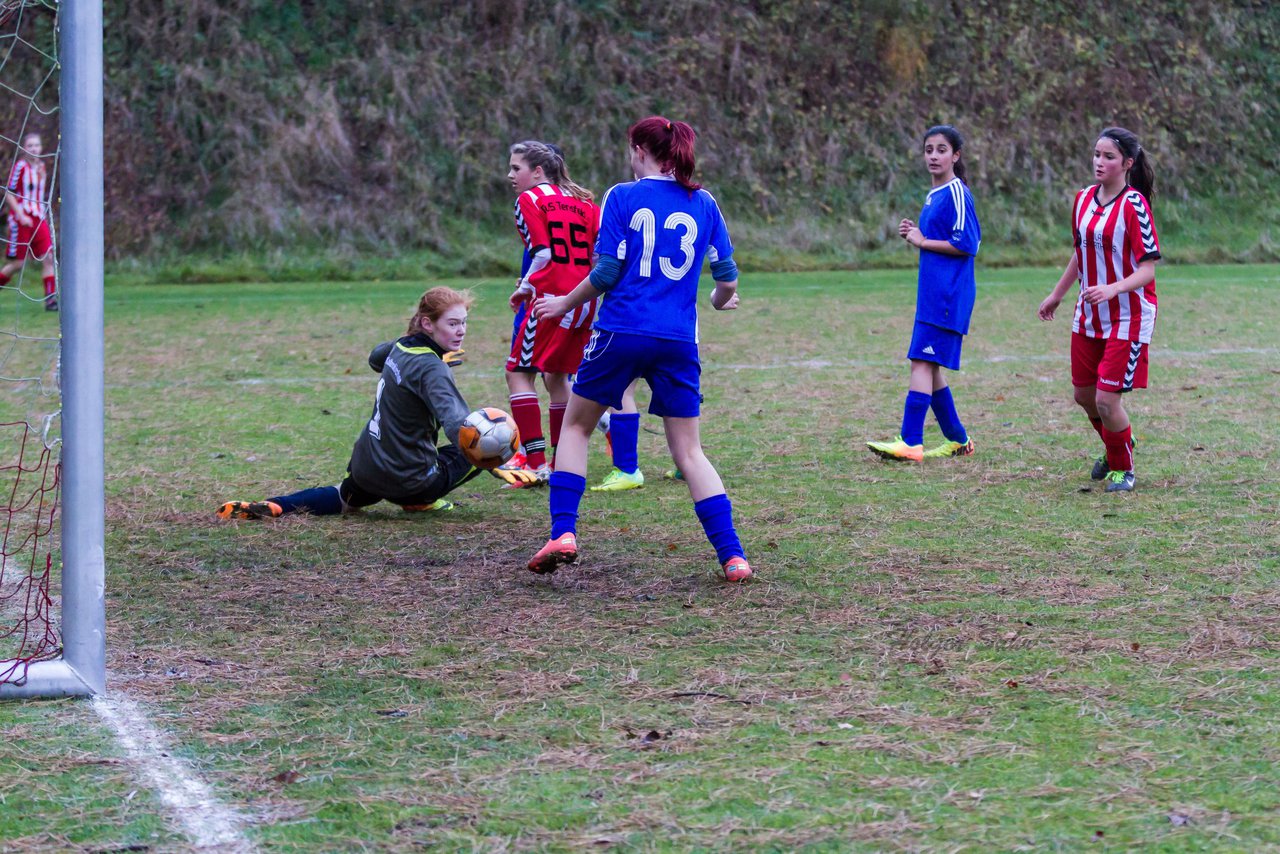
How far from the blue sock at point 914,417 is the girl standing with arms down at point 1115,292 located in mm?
911

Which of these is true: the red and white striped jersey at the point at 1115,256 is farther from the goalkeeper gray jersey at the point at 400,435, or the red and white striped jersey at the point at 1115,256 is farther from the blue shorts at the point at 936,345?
the goalkeeper gray jersey at the point at 400,435

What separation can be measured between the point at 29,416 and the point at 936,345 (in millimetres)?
5631

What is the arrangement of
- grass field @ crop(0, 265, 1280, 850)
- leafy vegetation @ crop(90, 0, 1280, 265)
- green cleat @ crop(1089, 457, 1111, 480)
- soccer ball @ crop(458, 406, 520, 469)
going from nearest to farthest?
grass field @ crop(0, 265, 1280, 850) < soccer ball @ crop(458, 406, 520, 469) < green cleat @ crop(1089, 457, 1111, 480) < leafy vegetation @ crop(90, 0, 1280, 265)

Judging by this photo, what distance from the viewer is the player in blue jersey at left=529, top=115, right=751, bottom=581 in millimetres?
4988

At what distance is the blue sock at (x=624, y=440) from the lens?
6.97m

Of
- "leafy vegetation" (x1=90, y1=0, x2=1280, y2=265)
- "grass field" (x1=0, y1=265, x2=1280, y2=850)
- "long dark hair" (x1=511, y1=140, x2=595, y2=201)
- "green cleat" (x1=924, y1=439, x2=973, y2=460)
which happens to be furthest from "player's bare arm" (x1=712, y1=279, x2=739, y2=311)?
"leafy vegetation" (x1=90, y1=0, x2=1280, y2=265)

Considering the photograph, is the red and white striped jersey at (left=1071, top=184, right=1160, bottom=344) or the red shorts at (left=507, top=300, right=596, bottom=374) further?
the red shorts at (left=507, top=300, right=596, bottom=374)

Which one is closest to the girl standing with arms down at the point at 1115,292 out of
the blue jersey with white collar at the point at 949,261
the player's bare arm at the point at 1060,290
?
the player's bare arm at the point at 1060,290

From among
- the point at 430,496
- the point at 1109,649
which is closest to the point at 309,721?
the point at 1109,649

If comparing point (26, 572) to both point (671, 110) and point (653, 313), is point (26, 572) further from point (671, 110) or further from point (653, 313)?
point (671, 110)

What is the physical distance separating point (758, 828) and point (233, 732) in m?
1.42

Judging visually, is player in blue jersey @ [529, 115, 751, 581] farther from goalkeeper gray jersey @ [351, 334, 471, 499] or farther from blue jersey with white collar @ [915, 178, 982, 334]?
blue jersey with white collar @ [915, 178, 982, 334]

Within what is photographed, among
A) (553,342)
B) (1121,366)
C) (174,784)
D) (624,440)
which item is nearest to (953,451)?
(1121,366)

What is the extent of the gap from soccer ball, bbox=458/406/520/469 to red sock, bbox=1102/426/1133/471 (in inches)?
115
